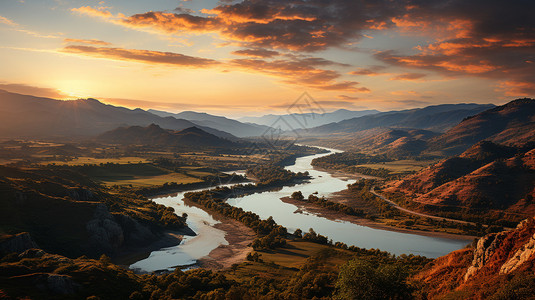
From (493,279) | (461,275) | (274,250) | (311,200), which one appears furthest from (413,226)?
(493,279)

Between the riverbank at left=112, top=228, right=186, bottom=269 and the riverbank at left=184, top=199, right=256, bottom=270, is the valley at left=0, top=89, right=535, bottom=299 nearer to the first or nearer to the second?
the riverbank at left=112, top=228, right=186, bottom=269

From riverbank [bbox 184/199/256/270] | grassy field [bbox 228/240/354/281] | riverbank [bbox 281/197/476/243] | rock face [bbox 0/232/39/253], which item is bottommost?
riverbank [bbox 184/199/256/270]

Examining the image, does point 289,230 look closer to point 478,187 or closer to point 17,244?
point 17,244

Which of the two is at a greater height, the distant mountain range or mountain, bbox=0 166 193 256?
the distant mountain range

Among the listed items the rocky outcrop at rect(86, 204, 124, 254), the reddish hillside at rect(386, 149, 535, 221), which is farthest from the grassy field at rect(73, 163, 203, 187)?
the reddish hillside at rect(386, 149, 535, 221)

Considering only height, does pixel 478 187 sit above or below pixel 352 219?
above

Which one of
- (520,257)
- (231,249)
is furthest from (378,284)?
(231,249)

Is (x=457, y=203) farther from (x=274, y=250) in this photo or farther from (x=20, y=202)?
(x=20, y=202)
